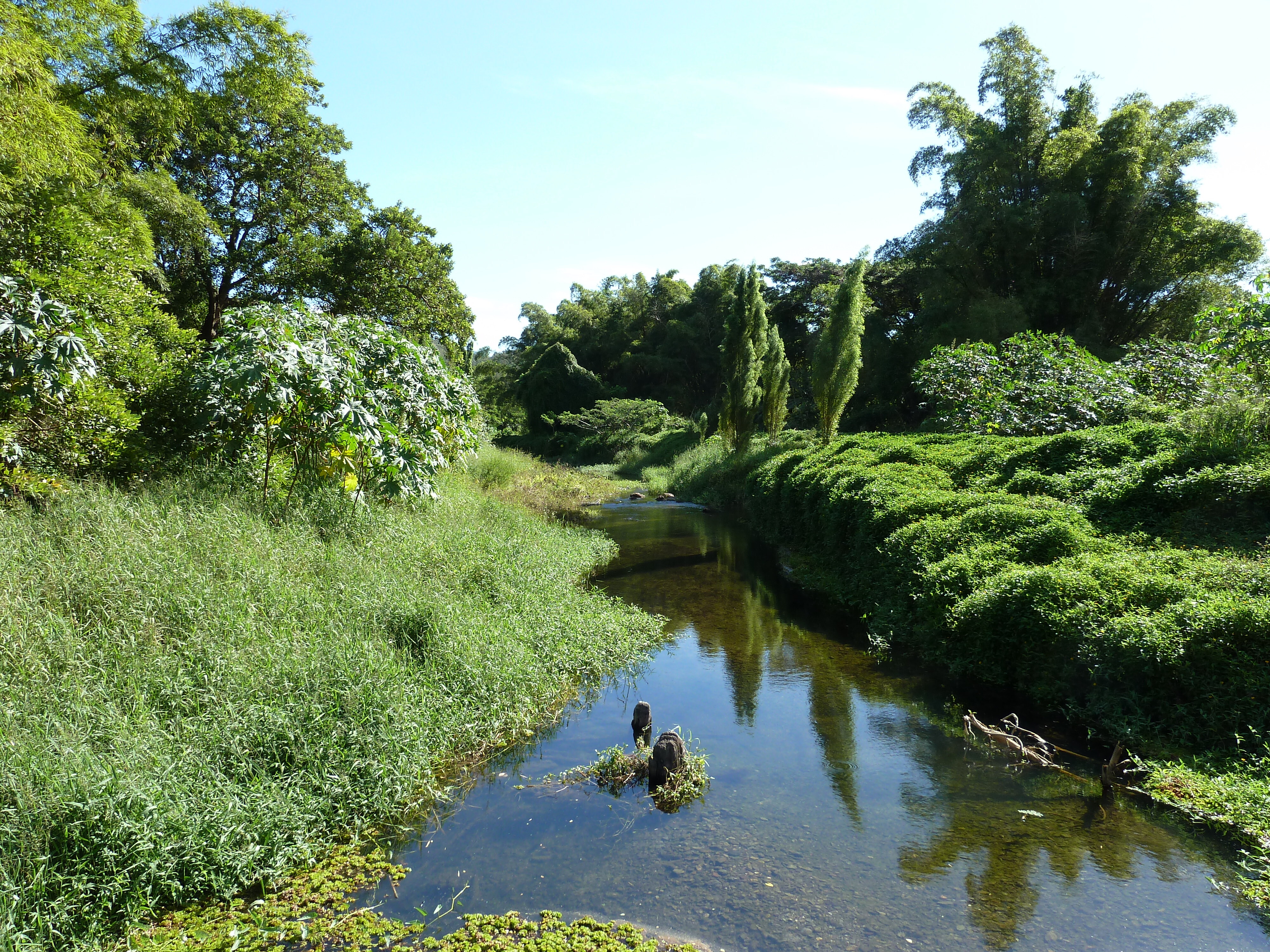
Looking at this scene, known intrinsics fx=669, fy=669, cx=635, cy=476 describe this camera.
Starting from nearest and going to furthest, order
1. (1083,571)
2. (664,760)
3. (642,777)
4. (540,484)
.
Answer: (664,760) < (642,777) < (1083,571) < (540,484)

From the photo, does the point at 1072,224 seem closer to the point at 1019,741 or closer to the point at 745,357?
the point at 745,357

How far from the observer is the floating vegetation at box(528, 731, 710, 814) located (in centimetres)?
469

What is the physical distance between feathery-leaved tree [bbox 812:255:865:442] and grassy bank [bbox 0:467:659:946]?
14.6 metres

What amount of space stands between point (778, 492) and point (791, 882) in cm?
1251

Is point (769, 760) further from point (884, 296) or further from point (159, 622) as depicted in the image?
point (884, 296)

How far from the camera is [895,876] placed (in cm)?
384

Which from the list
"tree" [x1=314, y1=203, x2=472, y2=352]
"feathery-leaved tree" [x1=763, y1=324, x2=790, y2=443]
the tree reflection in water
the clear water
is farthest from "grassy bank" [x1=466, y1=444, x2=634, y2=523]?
the clear water

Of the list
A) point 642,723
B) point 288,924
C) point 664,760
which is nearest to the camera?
point 288,924

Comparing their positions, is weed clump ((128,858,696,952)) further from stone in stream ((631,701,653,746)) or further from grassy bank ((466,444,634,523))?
grassy bank ((466,444,634,523))

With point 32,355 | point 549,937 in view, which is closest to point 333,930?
point 549,937

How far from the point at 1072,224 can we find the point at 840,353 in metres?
8.53

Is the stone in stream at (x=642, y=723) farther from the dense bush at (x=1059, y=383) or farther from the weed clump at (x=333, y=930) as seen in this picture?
the dense bush at (x=1059, y=383)

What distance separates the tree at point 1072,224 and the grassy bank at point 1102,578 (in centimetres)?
1272

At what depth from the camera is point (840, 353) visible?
20.2 m
